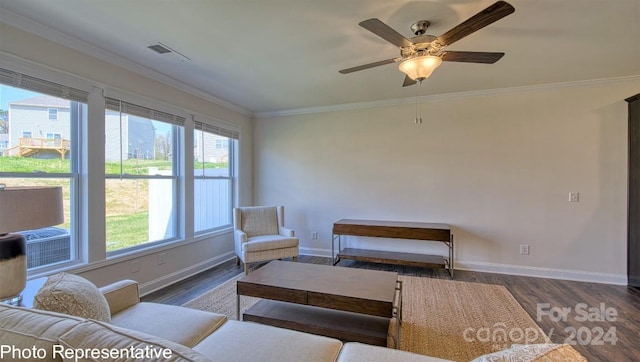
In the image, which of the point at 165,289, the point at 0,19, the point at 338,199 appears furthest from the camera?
the point at 338,199

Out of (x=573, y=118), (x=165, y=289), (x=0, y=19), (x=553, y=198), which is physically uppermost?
(x=0, y=19)

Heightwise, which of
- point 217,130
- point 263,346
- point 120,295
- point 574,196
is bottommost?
point 263,346

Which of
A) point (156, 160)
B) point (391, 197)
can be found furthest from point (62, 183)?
point (391, 197)

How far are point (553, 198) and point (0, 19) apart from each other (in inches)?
221

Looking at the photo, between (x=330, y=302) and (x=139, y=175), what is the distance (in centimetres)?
257

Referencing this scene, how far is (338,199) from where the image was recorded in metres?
4.62

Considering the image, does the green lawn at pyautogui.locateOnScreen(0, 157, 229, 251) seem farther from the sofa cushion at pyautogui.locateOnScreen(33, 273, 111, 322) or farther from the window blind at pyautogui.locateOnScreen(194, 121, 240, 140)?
the sofa cushion at pyautogui.locateOnScreen(33, 273, 111, 322)

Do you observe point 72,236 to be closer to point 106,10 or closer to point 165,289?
point 165,289

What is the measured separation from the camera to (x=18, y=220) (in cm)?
138

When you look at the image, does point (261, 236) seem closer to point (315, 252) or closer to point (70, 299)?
point (315, 252)

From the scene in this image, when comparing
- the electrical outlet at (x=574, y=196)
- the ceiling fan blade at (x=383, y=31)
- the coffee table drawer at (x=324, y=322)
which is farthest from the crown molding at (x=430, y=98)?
the coffee table drawer at (x=324, y=322)

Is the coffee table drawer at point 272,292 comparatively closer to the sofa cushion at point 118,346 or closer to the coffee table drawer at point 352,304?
the coffee table drawer at point 352,304

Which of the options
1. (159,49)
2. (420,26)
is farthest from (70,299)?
(420,26)

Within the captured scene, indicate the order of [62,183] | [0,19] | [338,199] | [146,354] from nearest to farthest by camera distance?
[146,354], [0,19], [62,183], [338,199]
